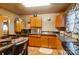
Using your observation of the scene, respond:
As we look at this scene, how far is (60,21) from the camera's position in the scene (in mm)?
1664

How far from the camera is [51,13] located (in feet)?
5.49

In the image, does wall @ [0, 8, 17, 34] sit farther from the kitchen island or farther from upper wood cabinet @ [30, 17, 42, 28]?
upper wood cabinet @ [30, 17, 42, 28]

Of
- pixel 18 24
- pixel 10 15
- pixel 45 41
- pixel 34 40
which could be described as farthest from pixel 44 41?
pixel 10 15

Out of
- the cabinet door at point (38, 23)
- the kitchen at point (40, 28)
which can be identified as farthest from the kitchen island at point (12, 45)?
the cabinet door at point (38, 23)

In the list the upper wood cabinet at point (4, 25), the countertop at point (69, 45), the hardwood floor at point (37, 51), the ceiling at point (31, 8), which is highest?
the ceiling at point (31, 8)

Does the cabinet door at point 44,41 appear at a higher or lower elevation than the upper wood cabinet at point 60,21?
lower

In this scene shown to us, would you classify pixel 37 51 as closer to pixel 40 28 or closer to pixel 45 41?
pixel 45 41

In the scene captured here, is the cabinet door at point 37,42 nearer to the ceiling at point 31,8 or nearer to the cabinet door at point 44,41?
the cabinet door at point 44,41

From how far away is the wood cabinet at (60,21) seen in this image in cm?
167

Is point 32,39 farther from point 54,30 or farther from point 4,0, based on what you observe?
point 4,0

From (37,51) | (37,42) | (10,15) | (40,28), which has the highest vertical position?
(10,15)

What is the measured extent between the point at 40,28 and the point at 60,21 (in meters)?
0.26

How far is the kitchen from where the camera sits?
166 cm
